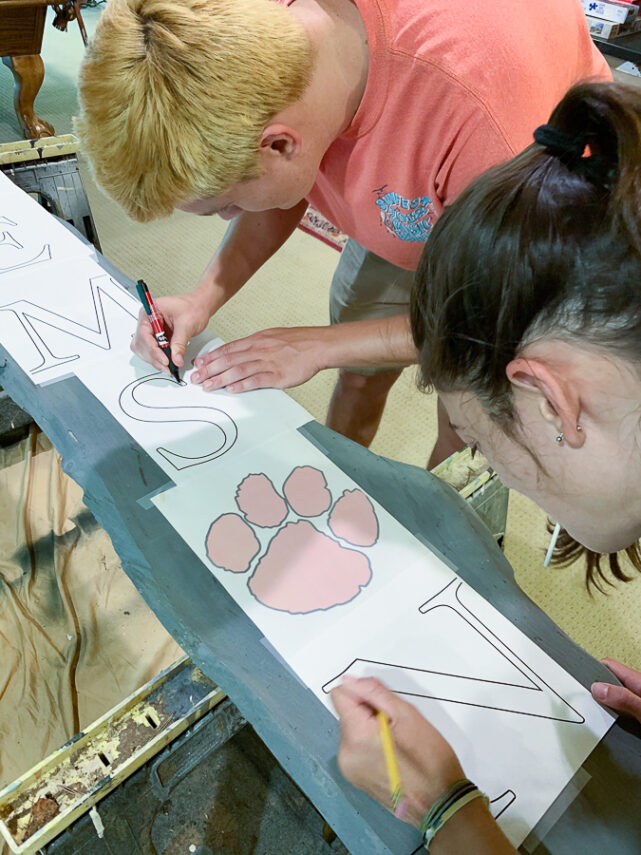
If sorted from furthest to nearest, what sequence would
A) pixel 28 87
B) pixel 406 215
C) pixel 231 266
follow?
pixel 28 87
pixel 231 266
pixel 406 215

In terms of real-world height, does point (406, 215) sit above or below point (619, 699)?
above

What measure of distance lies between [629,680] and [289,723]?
36cm

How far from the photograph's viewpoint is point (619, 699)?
2.03 feet

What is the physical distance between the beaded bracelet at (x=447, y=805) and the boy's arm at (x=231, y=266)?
74 cm

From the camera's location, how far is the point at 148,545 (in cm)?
75

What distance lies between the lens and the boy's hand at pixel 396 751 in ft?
1.70

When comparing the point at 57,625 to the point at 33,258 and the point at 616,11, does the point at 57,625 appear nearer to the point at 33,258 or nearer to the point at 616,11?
the point at 33,258

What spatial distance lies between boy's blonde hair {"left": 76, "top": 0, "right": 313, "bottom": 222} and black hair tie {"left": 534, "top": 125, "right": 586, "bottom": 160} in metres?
0.32

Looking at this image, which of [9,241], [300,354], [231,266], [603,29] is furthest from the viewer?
[603,29]

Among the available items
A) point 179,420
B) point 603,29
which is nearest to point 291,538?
point 179,420

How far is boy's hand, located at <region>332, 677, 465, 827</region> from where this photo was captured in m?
0.52

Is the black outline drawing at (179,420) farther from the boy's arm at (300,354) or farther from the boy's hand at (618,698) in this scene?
the boy's hand at (618,698)

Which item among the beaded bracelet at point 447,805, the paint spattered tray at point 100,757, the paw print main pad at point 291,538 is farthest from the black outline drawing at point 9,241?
the beaded bracelet at point 447,805

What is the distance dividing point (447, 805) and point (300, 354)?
63cm
